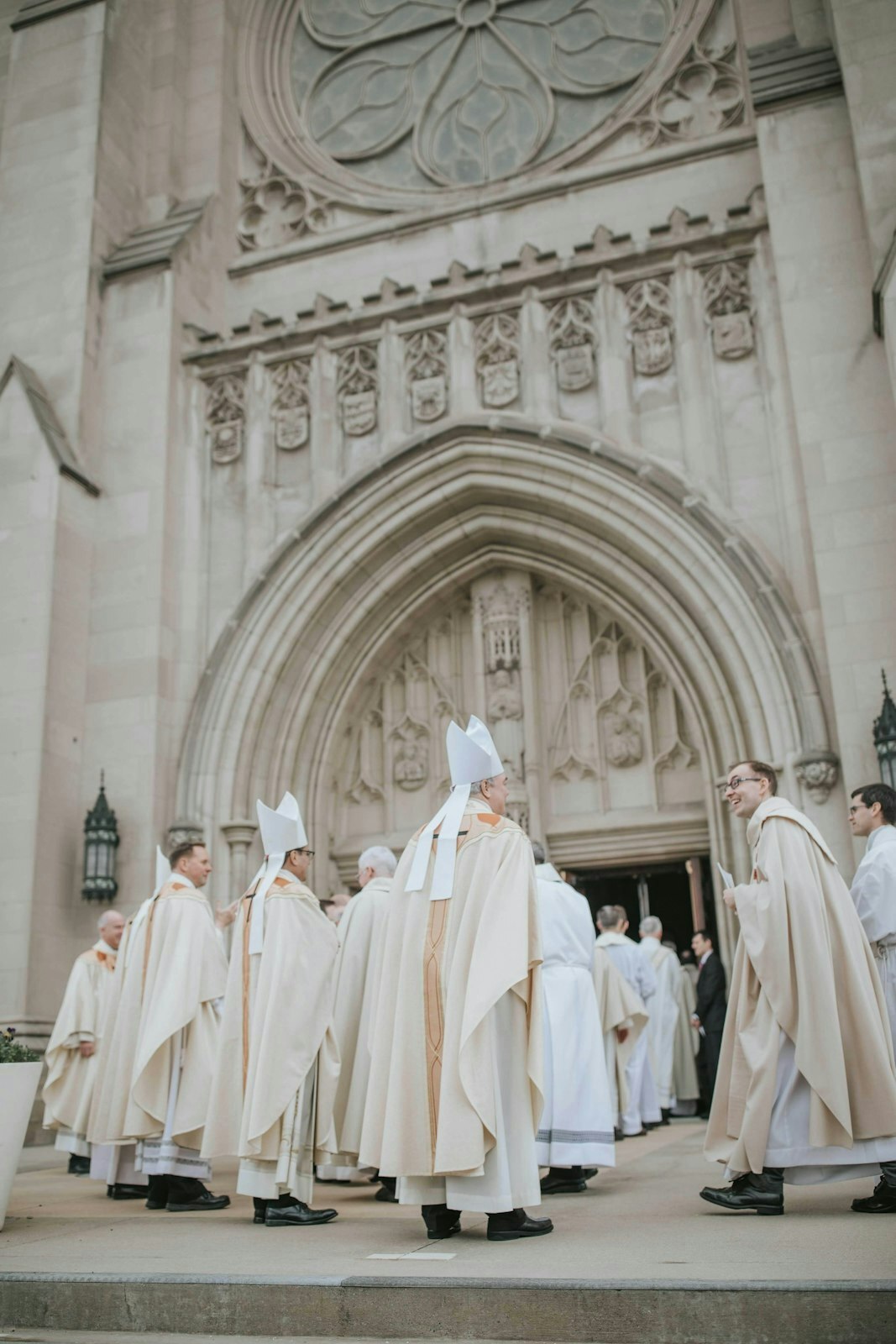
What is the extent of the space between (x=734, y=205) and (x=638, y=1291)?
11008 mm

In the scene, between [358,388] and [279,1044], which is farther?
[358,388]

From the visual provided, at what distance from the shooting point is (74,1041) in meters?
8.48

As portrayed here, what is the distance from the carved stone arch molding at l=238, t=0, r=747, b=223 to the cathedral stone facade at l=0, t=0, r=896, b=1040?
2.3 inches

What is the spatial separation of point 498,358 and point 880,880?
7.78 m

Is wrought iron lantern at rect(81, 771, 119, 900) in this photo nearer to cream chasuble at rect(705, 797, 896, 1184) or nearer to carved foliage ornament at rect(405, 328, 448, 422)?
carved foliage ornament at rect(405, 328, 448, 422)

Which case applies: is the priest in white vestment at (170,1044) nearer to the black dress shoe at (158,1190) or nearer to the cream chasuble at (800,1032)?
the black dress shoe at (158,1190)

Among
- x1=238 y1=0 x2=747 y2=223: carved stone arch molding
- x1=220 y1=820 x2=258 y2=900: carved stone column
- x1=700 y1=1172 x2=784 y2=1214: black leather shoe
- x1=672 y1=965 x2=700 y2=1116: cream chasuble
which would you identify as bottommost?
x1=700 y1=1172 x2=784 y2=1214: black leather shoe

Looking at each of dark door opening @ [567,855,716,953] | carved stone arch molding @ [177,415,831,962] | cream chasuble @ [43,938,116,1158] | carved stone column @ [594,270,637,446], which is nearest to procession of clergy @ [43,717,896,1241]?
cream chasuble @ [43,938,116,1158]

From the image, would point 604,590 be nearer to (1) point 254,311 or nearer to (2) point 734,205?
(2) point 734,205

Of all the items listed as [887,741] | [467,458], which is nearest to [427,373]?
[467,458]

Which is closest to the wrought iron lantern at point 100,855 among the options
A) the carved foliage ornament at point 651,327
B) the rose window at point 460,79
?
the carved foliage ornament at point 651,327

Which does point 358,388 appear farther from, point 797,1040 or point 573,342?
point 797,1040

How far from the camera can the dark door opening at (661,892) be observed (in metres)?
11.5

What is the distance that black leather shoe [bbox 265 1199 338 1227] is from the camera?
4891 mm
